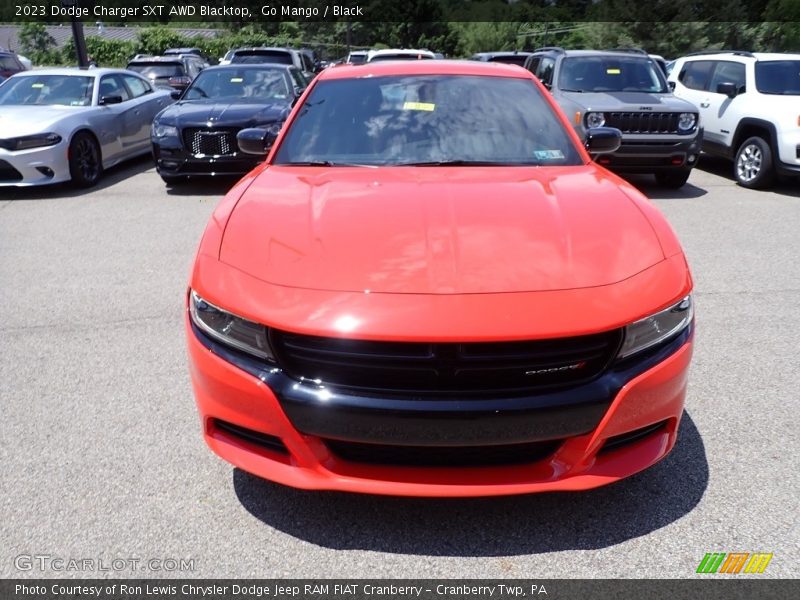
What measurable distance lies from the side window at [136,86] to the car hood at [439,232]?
8.93 metres

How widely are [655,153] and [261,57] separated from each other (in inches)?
395

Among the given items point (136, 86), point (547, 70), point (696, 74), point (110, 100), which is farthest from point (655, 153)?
point (136, 86)

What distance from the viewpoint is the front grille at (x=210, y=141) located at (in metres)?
8.53

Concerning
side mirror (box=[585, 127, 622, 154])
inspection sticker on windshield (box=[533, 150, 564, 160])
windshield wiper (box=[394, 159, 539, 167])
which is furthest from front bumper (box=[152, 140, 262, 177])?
inspection sticker on windshield (box=[533, 150, 564, 160])

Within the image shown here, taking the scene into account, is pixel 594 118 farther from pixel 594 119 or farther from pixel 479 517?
pixel 479 517

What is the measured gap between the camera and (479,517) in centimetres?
259

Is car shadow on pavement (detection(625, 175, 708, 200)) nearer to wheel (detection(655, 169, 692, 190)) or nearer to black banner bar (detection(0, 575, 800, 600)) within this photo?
wheel (detection(655, 169, 692, 190))

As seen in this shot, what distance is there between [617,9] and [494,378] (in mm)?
47062

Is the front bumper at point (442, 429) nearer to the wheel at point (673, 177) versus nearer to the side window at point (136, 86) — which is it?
the wheel at point (673, 177)

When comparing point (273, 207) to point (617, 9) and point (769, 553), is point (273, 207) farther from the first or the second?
point (617, 9)

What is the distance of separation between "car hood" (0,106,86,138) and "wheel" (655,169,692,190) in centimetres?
802

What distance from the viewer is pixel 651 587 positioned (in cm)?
227

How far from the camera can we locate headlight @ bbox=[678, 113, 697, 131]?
862 cm

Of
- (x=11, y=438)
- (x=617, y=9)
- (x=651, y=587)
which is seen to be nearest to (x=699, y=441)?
(x=651, y=587)
